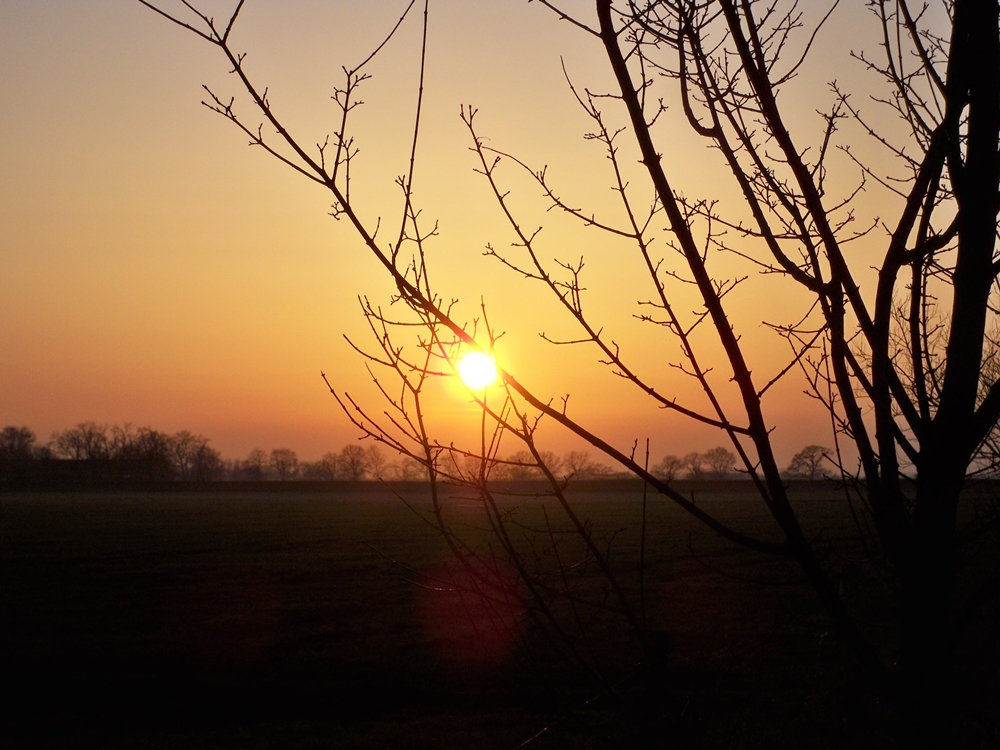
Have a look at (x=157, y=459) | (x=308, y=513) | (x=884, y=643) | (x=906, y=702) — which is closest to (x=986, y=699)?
(x=884, y=643)

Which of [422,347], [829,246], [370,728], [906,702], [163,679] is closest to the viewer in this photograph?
[906,702]

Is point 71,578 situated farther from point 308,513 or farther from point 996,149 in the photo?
point 308,513

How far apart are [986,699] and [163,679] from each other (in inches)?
415

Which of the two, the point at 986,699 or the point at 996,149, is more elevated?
the point at 996,149

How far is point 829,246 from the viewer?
5.26ft

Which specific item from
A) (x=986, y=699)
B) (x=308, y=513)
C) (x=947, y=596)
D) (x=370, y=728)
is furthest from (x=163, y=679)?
(x=308, y=513)

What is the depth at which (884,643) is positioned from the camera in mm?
8867

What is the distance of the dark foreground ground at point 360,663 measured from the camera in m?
5.84

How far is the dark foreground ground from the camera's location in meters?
5.84

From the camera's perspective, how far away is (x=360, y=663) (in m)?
12.7

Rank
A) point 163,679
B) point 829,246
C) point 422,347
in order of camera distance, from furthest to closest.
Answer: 1. point 163,679
2. point 422,347
3. point 829,246

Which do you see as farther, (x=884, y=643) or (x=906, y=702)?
(x=884, y=643)

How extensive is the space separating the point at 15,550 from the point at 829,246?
→ 30.5 m

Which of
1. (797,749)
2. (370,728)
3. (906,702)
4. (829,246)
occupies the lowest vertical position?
(370,728)
